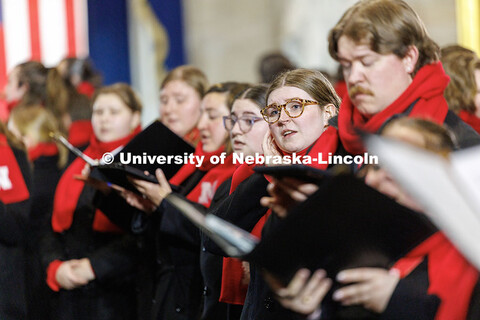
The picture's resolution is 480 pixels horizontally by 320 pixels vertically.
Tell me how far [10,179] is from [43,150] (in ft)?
2.80

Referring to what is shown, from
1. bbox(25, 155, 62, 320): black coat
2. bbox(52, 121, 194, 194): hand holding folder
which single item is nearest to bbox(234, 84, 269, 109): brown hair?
bbox(52, 121, 194, 194): hand holding folder

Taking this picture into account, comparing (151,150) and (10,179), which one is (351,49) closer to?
(151,150)

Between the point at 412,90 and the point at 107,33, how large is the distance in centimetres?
790

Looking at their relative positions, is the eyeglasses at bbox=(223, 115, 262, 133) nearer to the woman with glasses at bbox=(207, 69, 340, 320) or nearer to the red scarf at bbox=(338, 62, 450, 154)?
the woman with glasses at bbox=(207, 69, 340, 320)

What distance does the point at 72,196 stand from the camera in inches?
158

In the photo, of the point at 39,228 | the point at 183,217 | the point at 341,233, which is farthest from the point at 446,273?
the point at 39,228

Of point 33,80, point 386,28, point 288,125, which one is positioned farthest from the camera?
point 33,80

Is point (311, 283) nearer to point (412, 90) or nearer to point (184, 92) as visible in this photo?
point (412, 90)

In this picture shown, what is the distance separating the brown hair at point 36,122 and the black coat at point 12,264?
3.17 ft

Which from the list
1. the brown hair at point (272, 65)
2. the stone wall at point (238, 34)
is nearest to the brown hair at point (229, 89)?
the brown hair at point (272, 65)

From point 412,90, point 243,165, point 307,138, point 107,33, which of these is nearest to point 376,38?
point 412,90

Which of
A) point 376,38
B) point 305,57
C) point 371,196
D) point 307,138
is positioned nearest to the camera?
point 371,196

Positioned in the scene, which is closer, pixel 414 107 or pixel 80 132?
pixel 414 107

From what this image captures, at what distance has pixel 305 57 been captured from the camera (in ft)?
30.3
